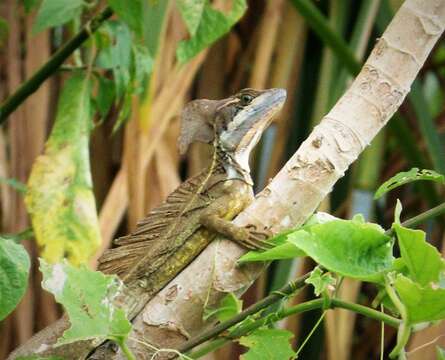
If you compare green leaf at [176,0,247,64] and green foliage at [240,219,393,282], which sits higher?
green leaf at [176,0,247,64]

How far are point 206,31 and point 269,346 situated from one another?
0.68 metres

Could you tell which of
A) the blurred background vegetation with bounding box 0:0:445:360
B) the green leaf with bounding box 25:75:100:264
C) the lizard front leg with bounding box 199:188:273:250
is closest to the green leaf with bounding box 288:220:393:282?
the lizard front leg with bounding box 199:188:273:250

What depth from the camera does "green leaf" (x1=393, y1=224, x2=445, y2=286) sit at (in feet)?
2.36

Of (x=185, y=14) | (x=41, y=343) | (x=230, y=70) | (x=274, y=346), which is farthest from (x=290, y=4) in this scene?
(x=274, y=346)

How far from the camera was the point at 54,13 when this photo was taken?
144 centimetres

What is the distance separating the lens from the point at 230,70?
2.79 m

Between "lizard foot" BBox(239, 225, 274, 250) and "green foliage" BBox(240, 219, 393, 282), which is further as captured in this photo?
"lizard foot" BBox(239, 225, 274, 250)

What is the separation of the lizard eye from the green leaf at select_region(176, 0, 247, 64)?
165mm

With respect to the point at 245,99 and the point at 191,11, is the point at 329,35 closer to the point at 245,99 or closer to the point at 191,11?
the point at 245,99

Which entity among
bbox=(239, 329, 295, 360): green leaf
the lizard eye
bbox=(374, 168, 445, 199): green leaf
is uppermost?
the lizard eye

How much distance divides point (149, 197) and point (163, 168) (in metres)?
0.09

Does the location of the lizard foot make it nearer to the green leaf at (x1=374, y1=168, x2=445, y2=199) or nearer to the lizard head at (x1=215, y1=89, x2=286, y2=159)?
the green leaf at (x1=374, y1=168, x2=445, y2=199)

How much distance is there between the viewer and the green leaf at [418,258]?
2.36ft

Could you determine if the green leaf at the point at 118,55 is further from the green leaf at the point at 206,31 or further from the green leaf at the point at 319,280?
the green leaf at the point at 319,280
